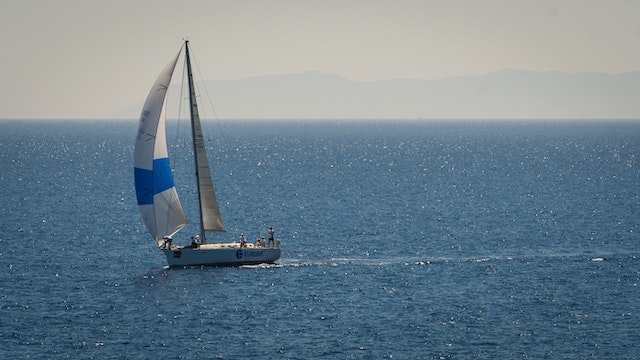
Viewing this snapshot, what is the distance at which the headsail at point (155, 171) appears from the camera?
2857 inches

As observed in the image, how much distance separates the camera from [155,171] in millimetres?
74125

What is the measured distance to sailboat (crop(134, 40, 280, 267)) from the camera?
72.9 metres

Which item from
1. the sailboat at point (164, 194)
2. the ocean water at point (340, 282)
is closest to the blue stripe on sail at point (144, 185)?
the sailboat at point (164, 194)

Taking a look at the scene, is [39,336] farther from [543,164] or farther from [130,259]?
[543,164]

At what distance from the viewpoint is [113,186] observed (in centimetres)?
14162

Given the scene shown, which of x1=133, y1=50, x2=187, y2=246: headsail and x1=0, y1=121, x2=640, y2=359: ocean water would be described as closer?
x1=0, y1=121, x2=640, y2=359: ocean water

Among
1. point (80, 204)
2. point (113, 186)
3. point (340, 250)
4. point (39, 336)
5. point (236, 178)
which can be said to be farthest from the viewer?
point (236, 178)

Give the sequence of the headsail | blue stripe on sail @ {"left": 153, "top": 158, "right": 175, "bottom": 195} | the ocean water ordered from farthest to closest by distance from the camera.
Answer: blue stripe on sail @ {"left": 153, "top": 158, "right": 175, "bottom": 195} < the headsail < the ocean water

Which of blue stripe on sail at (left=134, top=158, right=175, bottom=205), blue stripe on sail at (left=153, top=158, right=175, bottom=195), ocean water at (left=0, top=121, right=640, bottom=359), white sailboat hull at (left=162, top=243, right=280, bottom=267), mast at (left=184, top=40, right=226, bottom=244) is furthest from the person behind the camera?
mast at (left=184, top=40, right=226, bottom=244)

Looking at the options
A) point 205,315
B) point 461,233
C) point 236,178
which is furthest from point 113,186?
point 205,315

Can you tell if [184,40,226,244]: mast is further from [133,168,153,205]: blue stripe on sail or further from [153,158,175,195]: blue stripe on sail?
[133,168,153,205]: blue stripe on sail

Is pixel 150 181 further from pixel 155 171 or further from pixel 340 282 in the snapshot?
pixel 340 282

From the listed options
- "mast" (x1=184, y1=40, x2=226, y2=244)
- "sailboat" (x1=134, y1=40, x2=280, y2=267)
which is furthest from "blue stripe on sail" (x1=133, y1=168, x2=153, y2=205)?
"mast" (x1=184, y1=40, x2=226, y2=244)

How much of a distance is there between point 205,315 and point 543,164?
143m
